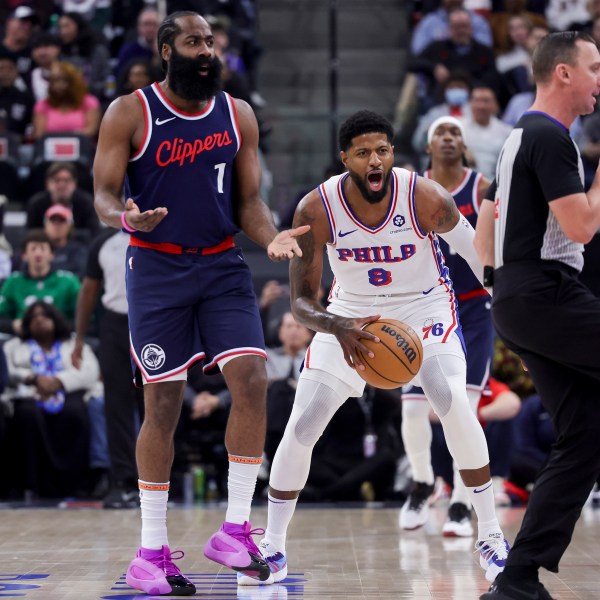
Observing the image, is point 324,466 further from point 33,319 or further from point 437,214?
point 437,214

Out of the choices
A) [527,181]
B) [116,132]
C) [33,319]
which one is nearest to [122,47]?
[33,319]

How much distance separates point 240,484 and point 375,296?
3.77 feet

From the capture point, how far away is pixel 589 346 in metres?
4.61

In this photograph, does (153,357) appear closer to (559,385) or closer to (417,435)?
(559,385)

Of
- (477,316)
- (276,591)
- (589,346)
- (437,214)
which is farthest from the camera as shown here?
(477,316)

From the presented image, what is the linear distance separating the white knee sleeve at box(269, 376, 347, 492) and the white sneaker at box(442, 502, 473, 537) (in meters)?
2.01

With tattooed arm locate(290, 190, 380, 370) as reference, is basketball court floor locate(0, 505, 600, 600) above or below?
below

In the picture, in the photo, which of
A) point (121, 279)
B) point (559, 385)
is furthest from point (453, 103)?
point (559, 385)

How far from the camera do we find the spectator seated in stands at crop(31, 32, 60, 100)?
47.8 ft

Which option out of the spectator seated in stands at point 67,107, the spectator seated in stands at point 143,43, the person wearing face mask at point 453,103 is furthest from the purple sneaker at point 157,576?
the spectator seated in stands at point 143,43

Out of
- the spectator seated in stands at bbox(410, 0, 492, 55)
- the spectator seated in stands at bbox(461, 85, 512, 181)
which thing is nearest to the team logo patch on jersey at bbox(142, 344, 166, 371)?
the spectator seated in stands at bbox(461, 85, 512, 181)

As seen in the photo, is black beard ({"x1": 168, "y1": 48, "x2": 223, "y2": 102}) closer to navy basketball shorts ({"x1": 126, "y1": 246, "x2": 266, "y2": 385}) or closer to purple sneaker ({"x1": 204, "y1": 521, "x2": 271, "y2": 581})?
navy basketball shorts ({"x1": 126, "y1": 246, "x2": 266, "y2": 385})

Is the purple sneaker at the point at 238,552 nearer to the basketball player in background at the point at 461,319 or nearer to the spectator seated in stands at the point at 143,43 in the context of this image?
the basketball player in background at the point at 461,319

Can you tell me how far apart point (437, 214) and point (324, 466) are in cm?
453
